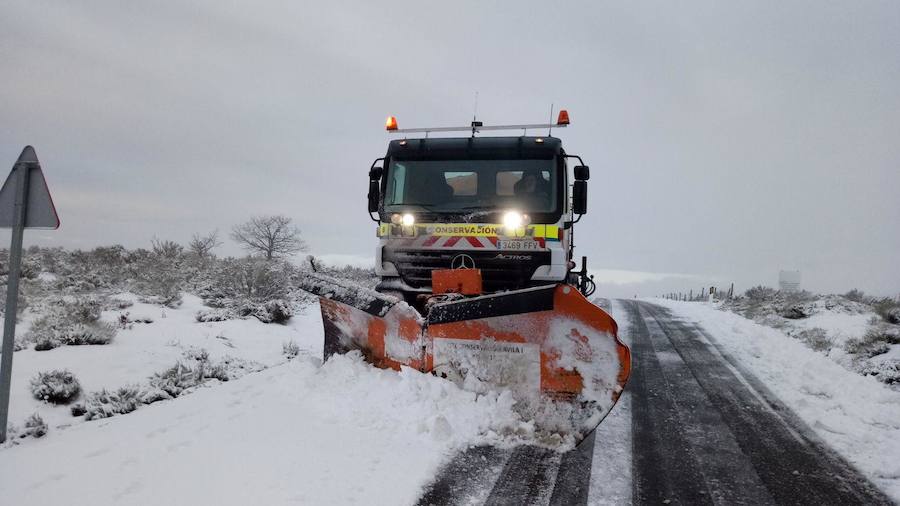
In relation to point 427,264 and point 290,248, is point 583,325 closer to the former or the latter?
point 427,264

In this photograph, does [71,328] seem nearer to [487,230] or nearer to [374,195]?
[374,195]

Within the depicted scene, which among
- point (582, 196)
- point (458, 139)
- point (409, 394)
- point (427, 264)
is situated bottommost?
point (409, 394)

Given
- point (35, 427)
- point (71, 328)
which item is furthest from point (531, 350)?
point (71, 328)

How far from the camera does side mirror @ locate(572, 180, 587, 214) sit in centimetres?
586

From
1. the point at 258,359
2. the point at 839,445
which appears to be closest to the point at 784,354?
the point at 839,445

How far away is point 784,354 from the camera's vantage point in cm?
732

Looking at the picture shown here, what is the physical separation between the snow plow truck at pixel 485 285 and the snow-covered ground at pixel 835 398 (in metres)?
2.01

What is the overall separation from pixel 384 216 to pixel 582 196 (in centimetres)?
262

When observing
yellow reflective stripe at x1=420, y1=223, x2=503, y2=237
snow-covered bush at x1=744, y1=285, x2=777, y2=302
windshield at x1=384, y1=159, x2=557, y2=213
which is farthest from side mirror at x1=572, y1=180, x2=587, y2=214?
snow-covered bush at x1=744, y1=285, x2=777, y2=302

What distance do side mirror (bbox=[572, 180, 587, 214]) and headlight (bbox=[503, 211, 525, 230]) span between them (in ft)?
3.05

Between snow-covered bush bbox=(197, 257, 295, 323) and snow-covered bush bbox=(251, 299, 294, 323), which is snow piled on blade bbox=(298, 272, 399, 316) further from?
snow-covered bush bbox=(197, 257, 295, 323)

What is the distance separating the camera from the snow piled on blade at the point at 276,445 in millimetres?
2695

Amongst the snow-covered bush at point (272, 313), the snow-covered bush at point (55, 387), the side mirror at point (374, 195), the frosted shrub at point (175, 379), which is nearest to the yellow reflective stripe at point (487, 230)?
the side mirror at point (374, 195)

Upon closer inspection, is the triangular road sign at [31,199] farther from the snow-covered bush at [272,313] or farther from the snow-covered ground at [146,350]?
the snow-covered bush at [272,313]
